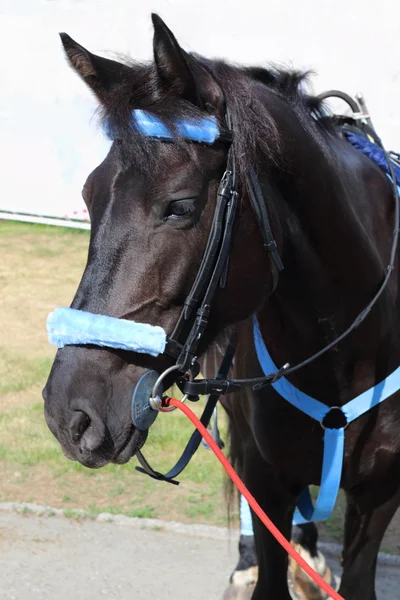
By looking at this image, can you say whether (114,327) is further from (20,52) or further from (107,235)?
(20,52)

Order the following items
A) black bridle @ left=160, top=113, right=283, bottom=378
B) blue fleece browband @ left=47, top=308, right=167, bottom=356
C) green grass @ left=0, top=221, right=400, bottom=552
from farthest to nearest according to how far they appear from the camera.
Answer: green grass @ left=0, top=221, right=400, bottom=552
black bridle @ left=160, top=113, right=283, bottom=378
blue fleece browband @ left=47, top=308, right=167, bottom=356

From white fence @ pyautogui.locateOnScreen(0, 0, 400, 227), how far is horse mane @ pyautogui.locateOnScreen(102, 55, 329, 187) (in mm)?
5653

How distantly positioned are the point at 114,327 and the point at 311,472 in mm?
1120

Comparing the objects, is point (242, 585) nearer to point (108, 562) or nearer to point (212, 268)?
point (108, 562)

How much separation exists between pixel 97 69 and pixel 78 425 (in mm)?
891

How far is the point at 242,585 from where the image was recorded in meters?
3.33

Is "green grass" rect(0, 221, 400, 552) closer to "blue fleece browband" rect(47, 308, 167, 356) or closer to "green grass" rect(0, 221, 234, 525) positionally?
"green grass" rect(0, 221, 234, 525)

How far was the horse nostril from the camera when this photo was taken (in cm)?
172

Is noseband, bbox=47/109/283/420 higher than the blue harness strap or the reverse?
higher

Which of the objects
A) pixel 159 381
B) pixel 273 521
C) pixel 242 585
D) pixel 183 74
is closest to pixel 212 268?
pixel 159 381

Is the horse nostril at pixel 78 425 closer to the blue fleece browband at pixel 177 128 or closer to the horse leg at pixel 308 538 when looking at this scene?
the blue fleece browband at pixel 177 128

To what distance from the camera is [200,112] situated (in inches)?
72.9

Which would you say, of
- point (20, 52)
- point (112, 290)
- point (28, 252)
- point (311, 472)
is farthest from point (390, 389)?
point (20, 52)

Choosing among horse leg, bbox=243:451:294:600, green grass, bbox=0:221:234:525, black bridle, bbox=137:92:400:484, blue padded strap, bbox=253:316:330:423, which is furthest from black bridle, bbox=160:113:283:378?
horse leg, bbox=243:451:294:600
